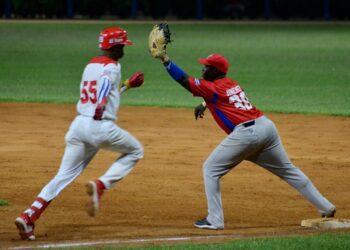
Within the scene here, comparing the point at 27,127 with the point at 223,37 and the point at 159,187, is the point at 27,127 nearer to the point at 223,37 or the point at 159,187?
the point at 159,187

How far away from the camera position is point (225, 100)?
31.2 feet

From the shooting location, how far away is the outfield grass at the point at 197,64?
20.2 m

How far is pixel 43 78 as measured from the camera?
913 inches

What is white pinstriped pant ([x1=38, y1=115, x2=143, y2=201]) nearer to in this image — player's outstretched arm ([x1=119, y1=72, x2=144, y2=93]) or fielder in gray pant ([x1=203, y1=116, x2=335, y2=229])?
player's outstretched arm ([x1=119, y1=72, x2=144, y2=93])

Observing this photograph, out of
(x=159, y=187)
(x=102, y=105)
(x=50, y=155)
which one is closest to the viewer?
(x=102, y=105)

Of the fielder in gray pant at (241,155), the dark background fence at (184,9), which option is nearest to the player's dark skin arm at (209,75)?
the fielder in gray pant at (241,155)

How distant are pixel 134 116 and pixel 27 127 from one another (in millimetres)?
2219

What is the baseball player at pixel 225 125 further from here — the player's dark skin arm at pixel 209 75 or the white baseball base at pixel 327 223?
the white baseball base at pixel 327 223


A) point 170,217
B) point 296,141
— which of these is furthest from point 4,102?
point 170,217

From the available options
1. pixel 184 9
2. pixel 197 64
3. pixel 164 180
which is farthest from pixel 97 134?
pixel 184 9

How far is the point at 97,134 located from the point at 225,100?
4.38 ft

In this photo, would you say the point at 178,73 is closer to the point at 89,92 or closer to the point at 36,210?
the point at 89,92

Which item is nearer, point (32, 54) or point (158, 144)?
point (158, 144)

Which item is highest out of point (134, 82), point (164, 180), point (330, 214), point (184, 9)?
point (134, 82)
